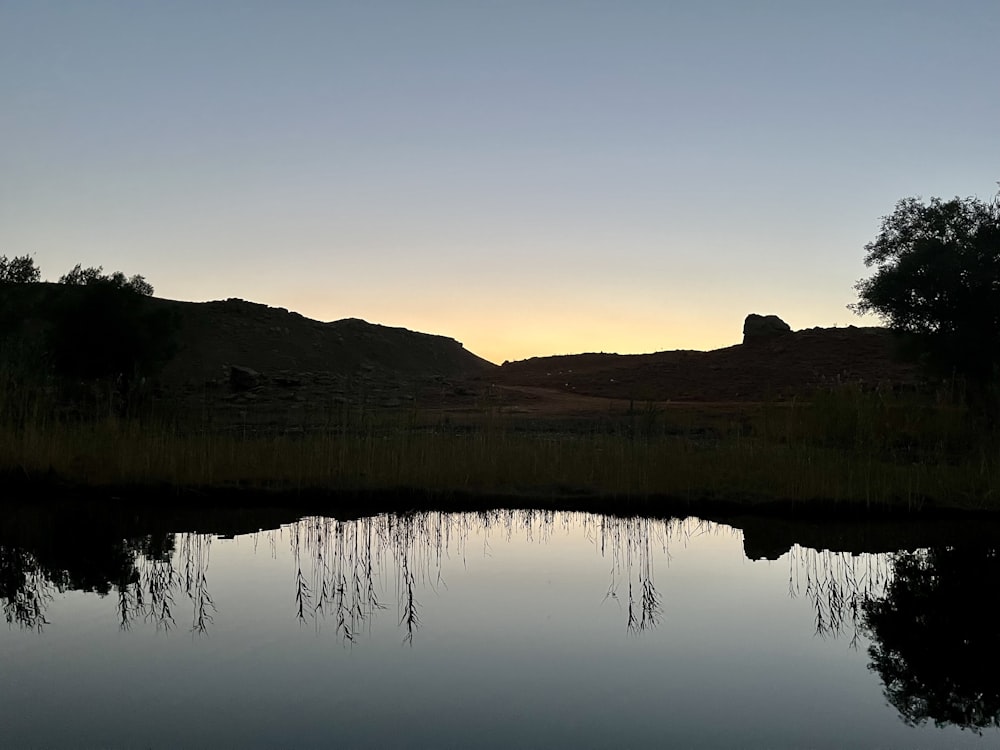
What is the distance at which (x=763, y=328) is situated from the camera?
37.8 meters

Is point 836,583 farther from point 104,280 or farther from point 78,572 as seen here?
point 104,280

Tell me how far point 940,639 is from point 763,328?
110 ft

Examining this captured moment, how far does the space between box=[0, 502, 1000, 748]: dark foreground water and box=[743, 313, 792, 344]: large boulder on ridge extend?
30.0 metres

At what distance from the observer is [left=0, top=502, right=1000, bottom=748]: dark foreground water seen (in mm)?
4340

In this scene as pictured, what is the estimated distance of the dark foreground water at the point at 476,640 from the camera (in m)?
4.34

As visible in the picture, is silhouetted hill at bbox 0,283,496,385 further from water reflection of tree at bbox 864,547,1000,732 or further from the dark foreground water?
water reflection of tree at bbox 864,547,1000,732

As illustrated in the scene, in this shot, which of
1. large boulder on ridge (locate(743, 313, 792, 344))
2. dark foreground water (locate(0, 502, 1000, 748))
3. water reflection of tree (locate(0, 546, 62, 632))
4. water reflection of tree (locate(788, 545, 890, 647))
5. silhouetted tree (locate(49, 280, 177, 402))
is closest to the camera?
dark foreground water (locate(0, 502, 1000, 748))

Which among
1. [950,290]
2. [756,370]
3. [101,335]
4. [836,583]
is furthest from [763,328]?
[836,583]

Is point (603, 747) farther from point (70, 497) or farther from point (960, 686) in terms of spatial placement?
point (70, 497)

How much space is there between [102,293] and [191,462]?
13.6 m

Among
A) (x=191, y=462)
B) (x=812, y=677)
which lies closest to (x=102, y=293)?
(x=191, y=462)

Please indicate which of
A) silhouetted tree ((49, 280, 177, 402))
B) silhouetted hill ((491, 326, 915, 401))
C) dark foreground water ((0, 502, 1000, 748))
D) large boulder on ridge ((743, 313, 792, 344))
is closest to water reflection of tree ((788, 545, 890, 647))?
dark foreground water ((0, 502, 1000, 748))

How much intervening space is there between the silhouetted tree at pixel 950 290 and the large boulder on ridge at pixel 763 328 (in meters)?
18.6

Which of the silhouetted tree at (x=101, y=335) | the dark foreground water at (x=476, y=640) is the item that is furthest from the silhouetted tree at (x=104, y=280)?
the dark foreground water at (x=476, y=640)
